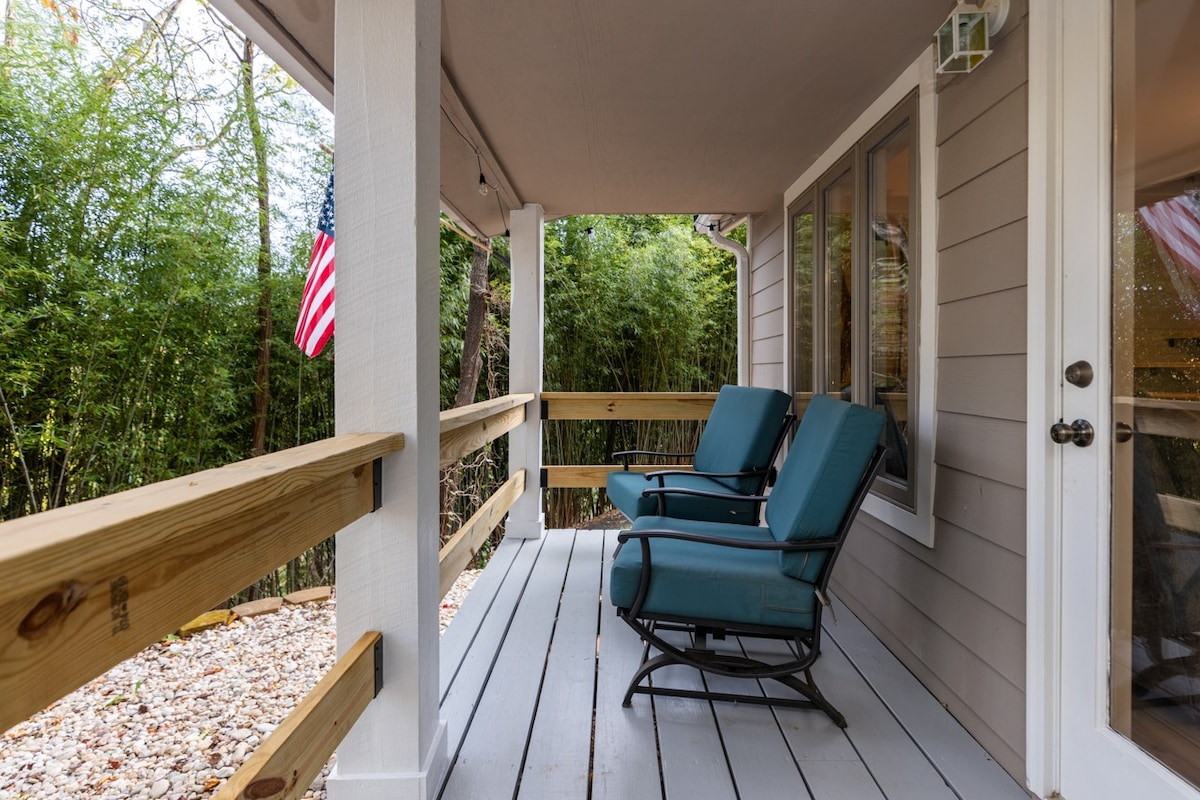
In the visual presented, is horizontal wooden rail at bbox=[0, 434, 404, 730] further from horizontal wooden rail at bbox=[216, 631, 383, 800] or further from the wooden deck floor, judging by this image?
the wooden deck floor

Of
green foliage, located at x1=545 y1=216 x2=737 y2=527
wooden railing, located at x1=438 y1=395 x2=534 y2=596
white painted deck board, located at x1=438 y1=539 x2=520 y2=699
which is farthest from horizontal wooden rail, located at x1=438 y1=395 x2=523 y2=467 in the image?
green foliage, located at x1=545 y1=216 x2=737 y2=527

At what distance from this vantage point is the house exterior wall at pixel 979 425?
5.48 ft

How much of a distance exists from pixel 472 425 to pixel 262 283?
255 centimetres

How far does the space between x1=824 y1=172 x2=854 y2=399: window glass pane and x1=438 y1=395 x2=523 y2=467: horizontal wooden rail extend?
5.20 ft

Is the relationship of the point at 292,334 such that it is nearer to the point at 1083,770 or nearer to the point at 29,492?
the point at 29,492

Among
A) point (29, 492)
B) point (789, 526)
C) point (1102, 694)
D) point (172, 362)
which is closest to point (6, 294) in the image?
point (172, 362)

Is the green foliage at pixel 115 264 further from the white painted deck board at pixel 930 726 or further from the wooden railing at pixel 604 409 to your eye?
the white painted deck board at pixel 930 726

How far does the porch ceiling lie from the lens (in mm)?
1935

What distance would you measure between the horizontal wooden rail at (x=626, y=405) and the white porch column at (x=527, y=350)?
172 mm

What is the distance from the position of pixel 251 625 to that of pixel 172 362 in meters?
1.57

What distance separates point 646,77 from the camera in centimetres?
234

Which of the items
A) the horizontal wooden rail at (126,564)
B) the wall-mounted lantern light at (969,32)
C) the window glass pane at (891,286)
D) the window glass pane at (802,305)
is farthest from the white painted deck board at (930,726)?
the wall-mounted lantern light at (969,32)

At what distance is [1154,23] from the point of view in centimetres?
127

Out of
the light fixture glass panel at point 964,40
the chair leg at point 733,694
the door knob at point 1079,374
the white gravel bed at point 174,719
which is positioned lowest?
the white gravel bed at point 174,719
